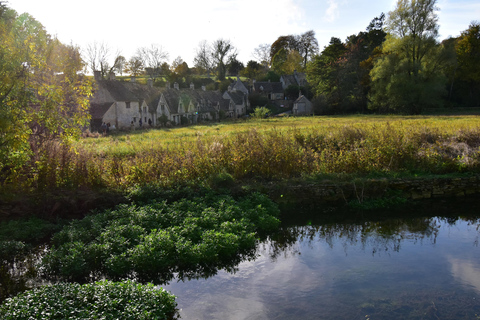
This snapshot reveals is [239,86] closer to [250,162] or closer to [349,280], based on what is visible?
[250,162]

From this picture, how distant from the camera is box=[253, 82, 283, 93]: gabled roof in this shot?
3482 inches

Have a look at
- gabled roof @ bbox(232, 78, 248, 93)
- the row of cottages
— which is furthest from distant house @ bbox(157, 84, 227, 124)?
gabled roof @ bbox(232, 78, 248, 93)

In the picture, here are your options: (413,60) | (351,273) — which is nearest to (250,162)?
(351,273)

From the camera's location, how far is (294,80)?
93.6 meters

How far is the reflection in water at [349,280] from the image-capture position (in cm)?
768

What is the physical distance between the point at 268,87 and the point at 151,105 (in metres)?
41.5

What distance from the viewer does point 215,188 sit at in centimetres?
1434

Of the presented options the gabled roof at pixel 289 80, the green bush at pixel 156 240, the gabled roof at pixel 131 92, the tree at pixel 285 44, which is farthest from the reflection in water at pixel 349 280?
the tree at pixel 285 44

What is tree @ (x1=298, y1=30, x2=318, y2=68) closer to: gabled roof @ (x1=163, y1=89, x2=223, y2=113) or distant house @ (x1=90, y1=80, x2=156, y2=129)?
gabled roof @ (x1=163, y1=89, x2=223, y2=113)

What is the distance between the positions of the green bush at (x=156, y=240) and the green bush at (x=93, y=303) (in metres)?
1.32

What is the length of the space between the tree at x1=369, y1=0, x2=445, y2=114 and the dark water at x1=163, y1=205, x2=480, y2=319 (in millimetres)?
44880

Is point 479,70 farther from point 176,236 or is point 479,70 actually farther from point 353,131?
point 176,236

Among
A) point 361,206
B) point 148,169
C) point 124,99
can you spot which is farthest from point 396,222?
point 124,99

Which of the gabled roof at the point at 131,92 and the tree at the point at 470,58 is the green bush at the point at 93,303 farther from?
the tree at the point at 470,58
